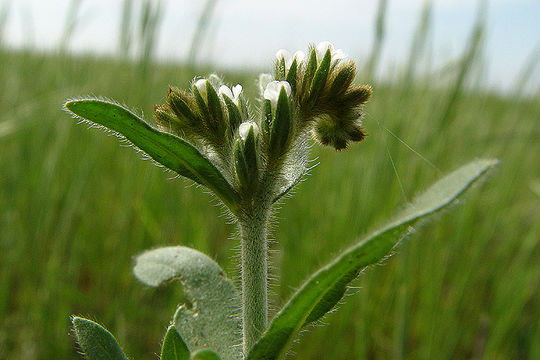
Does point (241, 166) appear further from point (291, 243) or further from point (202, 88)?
point (291, 243)

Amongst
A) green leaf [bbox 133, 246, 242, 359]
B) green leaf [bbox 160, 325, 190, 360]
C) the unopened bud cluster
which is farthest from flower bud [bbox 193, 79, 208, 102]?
green leaf [bbox 160, 325, 190, 360]

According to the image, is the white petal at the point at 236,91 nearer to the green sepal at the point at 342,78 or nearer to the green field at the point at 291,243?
the green sepal at the point at 342,78

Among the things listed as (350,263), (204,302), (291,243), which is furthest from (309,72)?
(291,243)

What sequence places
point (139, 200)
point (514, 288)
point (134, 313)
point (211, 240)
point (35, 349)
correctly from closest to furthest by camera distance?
point (35, 349)
point (134, 313)
point (514, 288)
point (139, 200)
point (211, 240)

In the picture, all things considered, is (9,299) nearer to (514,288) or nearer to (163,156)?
(163,156)

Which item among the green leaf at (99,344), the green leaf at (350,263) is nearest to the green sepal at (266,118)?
the green leaf at (350,263)

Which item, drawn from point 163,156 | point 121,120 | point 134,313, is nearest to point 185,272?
point 163,156
